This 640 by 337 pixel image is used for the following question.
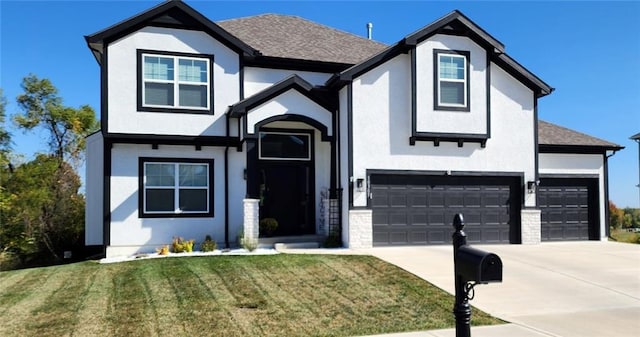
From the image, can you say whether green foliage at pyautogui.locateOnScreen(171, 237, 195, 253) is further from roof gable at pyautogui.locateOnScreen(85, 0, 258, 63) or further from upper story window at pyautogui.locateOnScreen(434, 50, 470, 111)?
upper story window at pyautogui.locateOnScreen(434, 50, 470, 111)

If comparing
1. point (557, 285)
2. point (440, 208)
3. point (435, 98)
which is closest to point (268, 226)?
point (440, 208)

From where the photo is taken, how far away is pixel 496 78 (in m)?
15.1

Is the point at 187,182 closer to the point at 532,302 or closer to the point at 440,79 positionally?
the point at 440,79

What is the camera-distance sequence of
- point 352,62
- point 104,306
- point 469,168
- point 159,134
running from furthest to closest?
point 352,62 < point 469,168 < point 159,134 < point 104,306

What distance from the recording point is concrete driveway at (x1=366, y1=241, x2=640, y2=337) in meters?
7.32

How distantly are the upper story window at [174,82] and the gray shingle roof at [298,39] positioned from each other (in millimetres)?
2188

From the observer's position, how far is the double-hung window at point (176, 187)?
1368 centimetres

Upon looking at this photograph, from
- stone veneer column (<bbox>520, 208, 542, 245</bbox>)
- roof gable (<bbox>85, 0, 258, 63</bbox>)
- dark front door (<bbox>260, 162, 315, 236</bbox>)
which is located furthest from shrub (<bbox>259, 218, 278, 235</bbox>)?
stone veneer column (<bbox>520, 208, 542, 245</bbox>)

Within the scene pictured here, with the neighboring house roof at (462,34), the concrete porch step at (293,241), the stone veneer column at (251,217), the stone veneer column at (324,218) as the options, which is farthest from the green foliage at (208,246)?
the neighboring house roof at (462,34)

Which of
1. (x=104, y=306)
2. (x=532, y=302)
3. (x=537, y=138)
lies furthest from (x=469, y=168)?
(x=104, y=306)

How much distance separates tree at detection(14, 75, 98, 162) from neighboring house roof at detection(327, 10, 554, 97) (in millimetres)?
15857

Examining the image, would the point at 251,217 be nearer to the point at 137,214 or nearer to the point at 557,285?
the point at 137,214

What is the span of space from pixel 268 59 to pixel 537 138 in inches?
349

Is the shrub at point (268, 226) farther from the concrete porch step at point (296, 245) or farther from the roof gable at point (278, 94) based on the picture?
the roof gable at point (278, 94)
